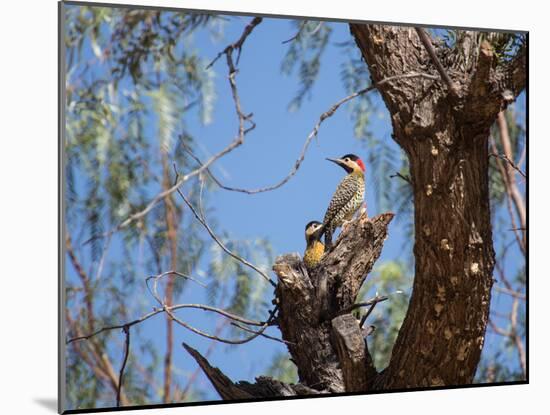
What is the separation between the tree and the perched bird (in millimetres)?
28

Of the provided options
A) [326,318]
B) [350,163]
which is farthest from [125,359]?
[350,163]

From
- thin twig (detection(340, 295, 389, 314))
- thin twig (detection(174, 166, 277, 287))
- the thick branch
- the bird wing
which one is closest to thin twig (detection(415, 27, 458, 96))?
the bird wing

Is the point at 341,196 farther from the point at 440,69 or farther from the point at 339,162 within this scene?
the point at 440,69

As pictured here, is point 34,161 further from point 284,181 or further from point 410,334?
point 410,334

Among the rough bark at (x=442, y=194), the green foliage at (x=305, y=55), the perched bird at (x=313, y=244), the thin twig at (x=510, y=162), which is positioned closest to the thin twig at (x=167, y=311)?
the perched bird at (x=313, y=244)

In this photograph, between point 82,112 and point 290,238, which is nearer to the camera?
point 82,112

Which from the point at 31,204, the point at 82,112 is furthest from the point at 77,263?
the point at 82,112

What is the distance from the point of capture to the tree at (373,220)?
10.3 ft

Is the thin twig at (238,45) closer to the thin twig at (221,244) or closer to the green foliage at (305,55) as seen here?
the green foliage at (305,55)

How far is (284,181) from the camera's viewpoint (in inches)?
128

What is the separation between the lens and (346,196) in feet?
10.9

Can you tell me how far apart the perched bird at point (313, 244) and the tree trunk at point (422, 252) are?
28 mm

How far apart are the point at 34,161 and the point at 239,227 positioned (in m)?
0.67

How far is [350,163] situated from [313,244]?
30cm
